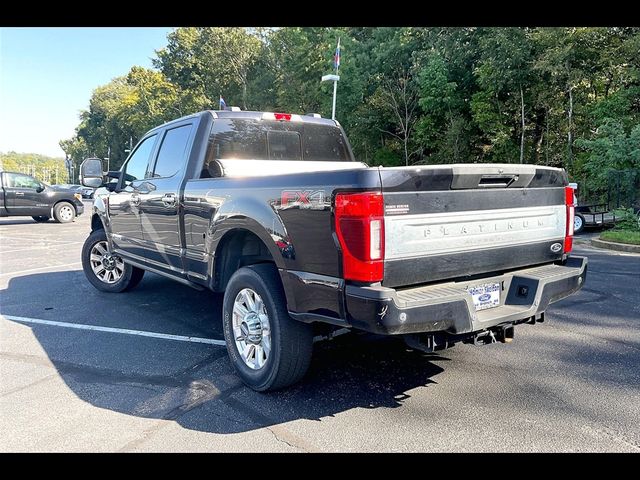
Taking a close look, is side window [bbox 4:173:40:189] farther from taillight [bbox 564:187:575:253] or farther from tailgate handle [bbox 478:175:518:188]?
taillight [bbox 564:187:575:253]

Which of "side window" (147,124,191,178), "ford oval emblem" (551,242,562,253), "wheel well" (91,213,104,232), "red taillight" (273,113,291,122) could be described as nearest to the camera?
"ford oval emblem" (551,242,562,253)

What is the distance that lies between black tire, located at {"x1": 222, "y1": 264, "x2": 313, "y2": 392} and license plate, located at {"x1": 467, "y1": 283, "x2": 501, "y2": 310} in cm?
112

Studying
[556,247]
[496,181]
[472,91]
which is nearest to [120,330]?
[496,181]

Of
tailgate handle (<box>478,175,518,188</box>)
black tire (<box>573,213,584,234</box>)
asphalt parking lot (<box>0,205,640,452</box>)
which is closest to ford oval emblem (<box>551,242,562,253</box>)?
tailgate handle (<box>478,175,518,188</box>)

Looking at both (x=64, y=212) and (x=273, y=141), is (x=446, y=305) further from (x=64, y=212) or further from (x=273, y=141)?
(x=64, y=212)

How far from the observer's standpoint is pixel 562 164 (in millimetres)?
19375

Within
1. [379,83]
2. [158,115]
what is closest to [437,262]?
[379,83]

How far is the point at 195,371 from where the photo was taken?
3654 mm

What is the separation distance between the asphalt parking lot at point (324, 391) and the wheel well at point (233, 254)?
715 mm

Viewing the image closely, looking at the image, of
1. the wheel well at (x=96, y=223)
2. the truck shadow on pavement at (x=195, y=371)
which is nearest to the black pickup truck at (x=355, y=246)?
the truck shadow on pavement at (x=195, y=371)

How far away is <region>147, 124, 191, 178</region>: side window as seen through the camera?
4547 mm

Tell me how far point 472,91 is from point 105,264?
804 inches
